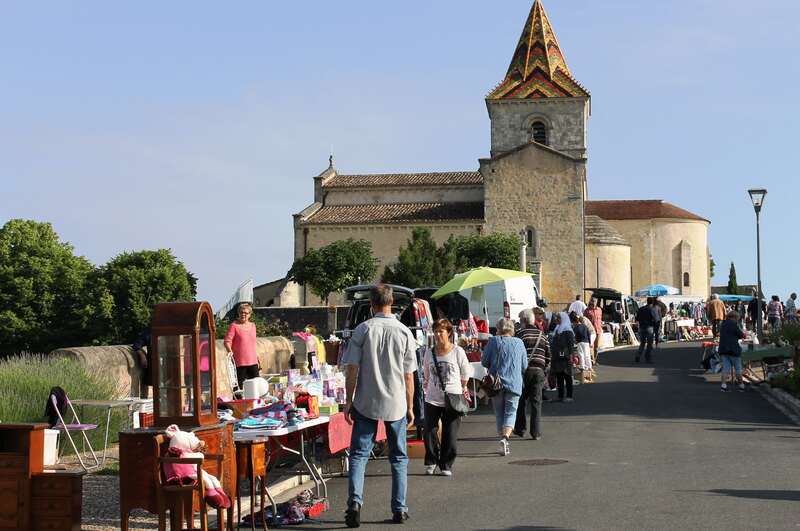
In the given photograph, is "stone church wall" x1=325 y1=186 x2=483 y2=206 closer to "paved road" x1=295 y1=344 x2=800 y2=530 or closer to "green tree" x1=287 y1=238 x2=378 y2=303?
"green tree" x1=287 y1=238 x2=378 y2=303

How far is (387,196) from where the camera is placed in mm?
76125

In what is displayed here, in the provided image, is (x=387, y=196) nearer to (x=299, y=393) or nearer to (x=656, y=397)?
(x=656, y=397)

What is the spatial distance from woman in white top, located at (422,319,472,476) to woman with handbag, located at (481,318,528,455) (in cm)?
159

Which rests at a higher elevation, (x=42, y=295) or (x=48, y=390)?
(x=42, y=295)

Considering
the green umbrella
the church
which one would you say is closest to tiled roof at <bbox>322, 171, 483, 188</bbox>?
the church

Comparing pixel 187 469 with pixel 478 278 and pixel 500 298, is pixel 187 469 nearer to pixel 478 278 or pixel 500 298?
pixel 478 278

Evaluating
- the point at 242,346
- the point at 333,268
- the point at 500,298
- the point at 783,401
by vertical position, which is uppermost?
the point at 333,268

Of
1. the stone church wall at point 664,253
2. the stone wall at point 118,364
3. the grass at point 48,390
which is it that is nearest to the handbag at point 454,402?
the stone wall at point 118,364

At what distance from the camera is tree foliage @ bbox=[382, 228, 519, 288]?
59500 millimetres

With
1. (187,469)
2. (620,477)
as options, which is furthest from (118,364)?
(187,469)

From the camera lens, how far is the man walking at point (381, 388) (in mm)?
8578

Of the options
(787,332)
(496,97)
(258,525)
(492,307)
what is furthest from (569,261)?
(258,525)

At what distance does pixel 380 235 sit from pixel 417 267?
1011 cm

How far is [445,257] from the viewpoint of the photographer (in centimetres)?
6078
